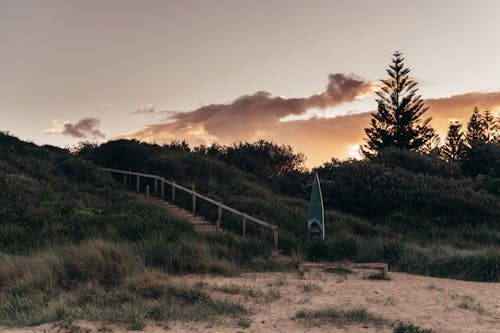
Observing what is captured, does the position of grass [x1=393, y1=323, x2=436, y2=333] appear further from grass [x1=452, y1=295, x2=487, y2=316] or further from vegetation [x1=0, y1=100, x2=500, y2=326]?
grass [x1=452, y1=295, x2=487, y2=316]

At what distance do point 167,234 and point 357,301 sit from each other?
24.2 ft

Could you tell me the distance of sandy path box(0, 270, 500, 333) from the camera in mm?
8492

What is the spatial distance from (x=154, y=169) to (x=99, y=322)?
2039 cm

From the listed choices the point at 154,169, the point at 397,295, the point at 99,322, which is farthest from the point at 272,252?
the point at 154,169

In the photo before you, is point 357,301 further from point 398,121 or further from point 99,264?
point 398,121

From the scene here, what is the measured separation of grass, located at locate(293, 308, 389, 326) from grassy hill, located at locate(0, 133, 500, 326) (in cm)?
125

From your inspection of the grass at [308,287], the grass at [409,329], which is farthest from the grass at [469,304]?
the grass at [308,287]

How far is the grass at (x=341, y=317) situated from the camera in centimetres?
882

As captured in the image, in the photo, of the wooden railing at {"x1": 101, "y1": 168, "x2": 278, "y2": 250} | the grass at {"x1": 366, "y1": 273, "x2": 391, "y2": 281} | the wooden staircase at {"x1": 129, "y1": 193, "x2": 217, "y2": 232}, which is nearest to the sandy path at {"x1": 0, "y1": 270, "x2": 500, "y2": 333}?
the grass at {"x1": 366, "y1": 273, "x2": 391, "y2": 281}

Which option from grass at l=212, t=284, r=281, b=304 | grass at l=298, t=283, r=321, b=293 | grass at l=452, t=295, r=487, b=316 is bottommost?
grass at l=452, t=295, r=487, b=316

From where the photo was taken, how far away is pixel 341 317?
8.95 metres

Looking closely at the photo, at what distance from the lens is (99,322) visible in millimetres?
8391

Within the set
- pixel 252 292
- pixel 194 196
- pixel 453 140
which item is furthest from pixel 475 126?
pixel 252 292

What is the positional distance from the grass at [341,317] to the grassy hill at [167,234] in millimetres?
1247
